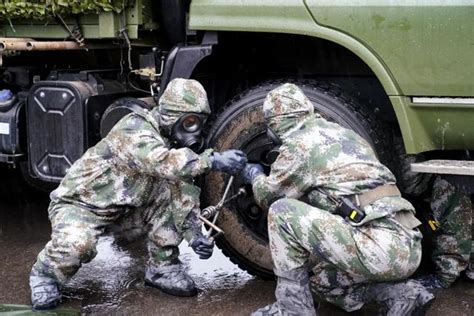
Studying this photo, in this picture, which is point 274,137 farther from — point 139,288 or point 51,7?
point 51,7

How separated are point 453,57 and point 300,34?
76 cm

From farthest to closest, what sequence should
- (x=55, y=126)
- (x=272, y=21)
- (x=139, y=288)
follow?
(x=55, y=126), (x=139, y=288), (x=272, y=21)

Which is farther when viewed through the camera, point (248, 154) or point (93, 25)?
point (93, 25)

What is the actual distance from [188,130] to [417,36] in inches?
48.5

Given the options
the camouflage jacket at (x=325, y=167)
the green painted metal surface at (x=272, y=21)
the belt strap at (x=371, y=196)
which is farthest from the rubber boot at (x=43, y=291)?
the belt strap at (x=371, y=196)

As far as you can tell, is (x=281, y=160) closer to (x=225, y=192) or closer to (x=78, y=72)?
(x=225, y=192)

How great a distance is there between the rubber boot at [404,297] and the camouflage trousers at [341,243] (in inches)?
4.4

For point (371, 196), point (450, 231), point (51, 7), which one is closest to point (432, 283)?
point (450, 231)

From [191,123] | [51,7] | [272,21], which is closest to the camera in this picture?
[272,21]

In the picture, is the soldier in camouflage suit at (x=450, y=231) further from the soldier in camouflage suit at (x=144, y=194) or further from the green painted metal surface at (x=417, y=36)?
the soldier in camouflage suit at (x=144, y=194)

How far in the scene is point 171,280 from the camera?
4.22m

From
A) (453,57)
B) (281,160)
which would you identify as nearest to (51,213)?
(281,160)

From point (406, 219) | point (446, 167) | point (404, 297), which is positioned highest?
point (446, 167)

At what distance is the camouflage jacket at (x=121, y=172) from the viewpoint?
392cm
